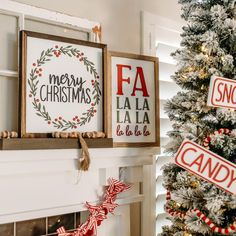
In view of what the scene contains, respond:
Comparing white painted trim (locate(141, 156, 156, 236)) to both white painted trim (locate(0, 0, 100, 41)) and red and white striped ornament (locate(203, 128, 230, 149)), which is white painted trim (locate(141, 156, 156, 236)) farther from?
white painted trim (locate(0, 0, 100, 41))

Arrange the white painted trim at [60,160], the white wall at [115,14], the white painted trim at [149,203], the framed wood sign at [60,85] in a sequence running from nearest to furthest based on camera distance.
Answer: the white painted trim at [60,160] < the framed wood sign at [60,85] < the white wall at [115,14] < the white painted trim at [149,203]

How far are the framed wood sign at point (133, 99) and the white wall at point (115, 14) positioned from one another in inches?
5.1

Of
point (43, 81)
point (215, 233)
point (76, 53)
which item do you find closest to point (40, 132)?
point (43, 81)

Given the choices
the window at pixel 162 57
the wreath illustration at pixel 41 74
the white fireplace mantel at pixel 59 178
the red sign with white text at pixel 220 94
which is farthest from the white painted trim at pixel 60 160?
the red sign with white text at pixel 220 94

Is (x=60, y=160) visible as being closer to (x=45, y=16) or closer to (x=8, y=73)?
(x=8, y=73)

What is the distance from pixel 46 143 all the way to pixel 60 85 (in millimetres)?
247

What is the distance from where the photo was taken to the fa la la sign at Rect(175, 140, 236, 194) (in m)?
1.26

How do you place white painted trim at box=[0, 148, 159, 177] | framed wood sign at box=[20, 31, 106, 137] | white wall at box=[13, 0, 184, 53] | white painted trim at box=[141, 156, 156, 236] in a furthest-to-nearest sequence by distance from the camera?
white painted trim at box=[141, 156, 156, 236]
white wall at box=[13, 0, 184, 53]
framed wood sign at box=[20, 31, 106, 137]
white painted trim at box=[0, 148, 159, 177]

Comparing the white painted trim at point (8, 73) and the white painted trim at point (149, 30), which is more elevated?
the white painted trim at point (149, 30)

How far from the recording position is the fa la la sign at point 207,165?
1.26m

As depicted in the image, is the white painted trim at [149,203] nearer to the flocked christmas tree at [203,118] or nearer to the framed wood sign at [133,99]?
the framed wood sign at [133,99]

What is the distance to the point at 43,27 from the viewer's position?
146 cm

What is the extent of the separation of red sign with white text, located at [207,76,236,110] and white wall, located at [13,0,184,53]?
1.93 feet

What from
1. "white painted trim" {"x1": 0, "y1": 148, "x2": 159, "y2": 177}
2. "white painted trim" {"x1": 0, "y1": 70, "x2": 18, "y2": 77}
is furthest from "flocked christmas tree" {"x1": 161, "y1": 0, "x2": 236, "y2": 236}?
"white painted trim" {"x1": 0, "y1": 70, "x2": 18, "y2": 77}
